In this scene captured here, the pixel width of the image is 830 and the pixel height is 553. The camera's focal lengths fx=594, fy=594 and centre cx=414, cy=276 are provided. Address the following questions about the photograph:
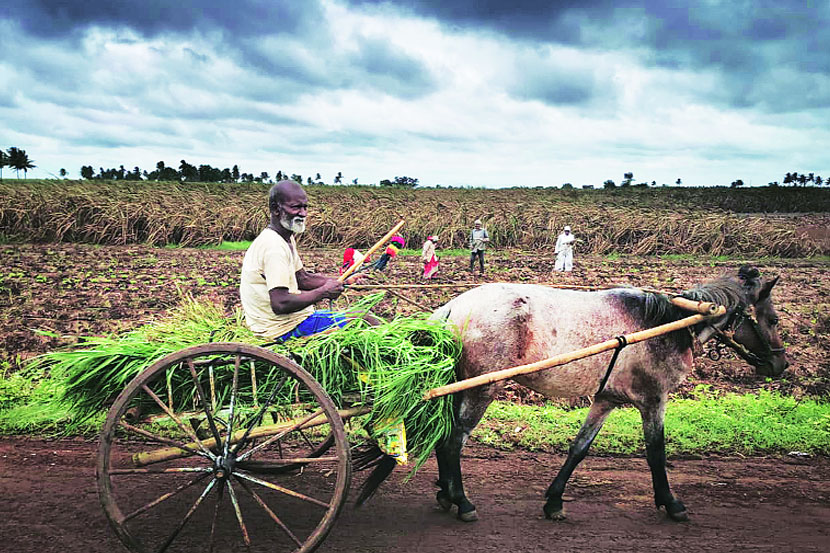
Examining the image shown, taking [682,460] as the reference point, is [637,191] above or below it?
above

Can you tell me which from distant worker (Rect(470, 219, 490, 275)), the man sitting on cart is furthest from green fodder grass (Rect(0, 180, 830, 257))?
the man sitting on cart

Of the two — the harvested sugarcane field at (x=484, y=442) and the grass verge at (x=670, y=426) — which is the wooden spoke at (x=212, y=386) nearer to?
the harvested sugarcane field at (x=484, y=442)

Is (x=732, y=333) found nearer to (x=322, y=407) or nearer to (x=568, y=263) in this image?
(x=322, y=407)

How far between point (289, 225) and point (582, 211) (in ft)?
94.7

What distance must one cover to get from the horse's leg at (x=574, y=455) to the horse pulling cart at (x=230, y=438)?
3.01ft

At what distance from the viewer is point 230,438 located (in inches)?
142

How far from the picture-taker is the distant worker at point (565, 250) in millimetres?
19594

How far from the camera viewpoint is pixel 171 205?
28.6 meters

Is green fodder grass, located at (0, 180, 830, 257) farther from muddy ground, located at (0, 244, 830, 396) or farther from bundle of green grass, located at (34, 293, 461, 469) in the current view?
bundle of green grass, located at (34, 293, 461, 469)

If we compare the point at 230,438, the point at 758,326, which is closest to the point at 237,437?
the point at 230,438

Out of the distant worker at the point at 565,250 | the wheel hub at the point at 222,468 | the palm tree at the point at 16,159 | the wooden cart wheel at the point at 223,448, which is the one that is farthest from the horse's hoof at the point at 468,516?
the palm tree at the point at 16,159

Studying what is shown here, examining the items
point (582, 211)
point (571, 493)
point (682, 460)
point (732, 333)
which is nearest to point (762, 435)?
point (682, 460)

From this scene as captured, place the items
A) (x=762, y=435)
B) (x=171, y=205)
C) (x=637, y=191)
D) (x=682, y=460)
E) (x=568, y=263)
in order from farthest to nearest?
(x=637, y=191), (x=171, y=205), (x=568, y=263), (x=762, y=435), (x=682, y=460)

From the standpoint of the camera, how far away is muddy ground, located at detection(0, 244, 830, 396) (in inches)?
345
